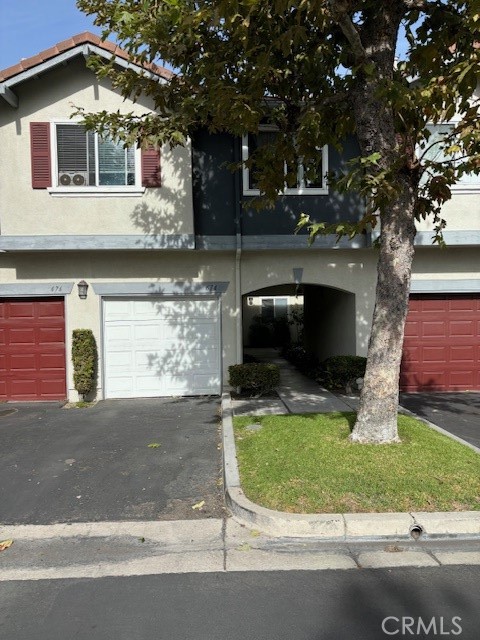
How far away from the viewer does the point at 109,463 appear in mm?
6336

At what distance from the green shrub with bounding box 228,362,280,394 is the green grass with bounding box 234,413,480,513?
298 centimetres

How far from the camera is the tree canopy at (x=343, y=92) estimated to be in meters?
4.99

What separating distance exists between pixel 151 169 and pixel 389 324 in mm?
6135

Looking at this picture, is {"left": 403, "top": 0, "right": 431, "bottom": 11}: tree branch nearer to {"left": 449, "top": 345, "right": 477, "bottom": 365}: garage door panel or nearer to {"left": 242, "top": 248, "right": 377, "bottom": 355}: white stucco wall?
{"left": 242, "top": 248, "right": 377, "bottom": 355}: white stucco wall

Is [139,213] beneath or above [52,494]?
above

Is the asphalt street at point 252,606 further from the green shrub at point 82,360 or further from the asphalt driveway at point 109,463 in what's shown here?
the green shrub at point 82,360

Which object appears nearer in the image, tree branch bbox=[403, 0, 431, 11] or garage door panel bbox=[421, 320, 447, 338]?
tree branch bbox=[403, 0, 431, 11]

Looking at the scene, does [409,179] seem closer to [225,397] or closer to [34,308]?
[225,397]

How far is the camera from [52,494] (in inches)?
212

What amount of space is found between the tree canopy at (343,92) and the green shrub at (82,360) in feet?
15.5

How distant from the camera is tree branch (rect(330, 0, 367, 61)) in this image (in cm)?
507

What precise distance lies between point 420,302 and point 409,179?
556cm

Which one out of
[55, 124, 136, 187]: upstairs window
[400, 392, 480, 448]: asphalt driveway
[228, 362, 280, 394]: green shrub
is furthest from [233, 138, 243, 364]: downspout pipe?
[400, 392, 480, 448]: asphalt driveway

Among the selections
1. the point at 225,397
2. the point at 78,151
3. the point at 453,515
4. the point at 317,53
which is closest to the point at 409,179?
the point at 317,53
